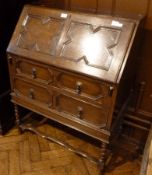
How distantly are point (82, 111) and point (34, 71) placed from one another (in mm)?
411

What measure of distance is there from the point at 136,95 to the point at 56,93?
2.05 ft

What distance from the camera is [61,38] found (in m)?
1.29

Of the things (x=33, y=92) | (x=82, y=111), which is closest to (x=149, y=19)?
(x=82, y=111)

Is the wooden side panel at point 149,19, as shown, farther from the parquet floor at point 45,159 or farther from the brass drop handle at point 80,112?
the parquet floor at point 45,159

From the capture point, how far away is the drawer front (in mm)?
1188

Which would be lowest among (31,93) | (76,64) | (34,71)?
(31,93)

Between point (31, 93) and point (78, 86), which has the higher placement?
point (78, 86)

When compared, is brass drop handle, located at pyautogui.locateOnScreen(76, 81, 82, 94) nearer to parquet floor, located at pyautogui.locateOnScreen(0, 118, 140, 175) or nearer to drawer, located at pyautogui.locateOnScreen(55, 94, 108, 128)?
drawer, located at pyautogui.locateOnScreen(55, 94, 108, 128)

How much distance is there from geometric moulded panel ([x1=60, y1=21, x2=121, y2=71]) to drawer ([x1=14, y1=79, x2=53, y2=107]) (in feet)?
1.08

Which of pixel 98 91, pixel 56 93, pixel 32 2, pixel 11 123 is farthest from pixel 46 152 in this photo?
pixel 32 2

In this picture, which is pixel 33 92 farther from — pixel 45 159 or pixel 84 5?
pixel 84 5

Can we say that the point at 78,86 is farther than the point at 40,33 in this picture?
No

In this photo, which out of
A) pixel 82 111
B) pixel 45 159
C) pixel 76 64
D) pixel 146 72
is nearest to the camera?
pixel 76 64

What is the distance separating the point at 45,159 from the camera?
5.53ft
